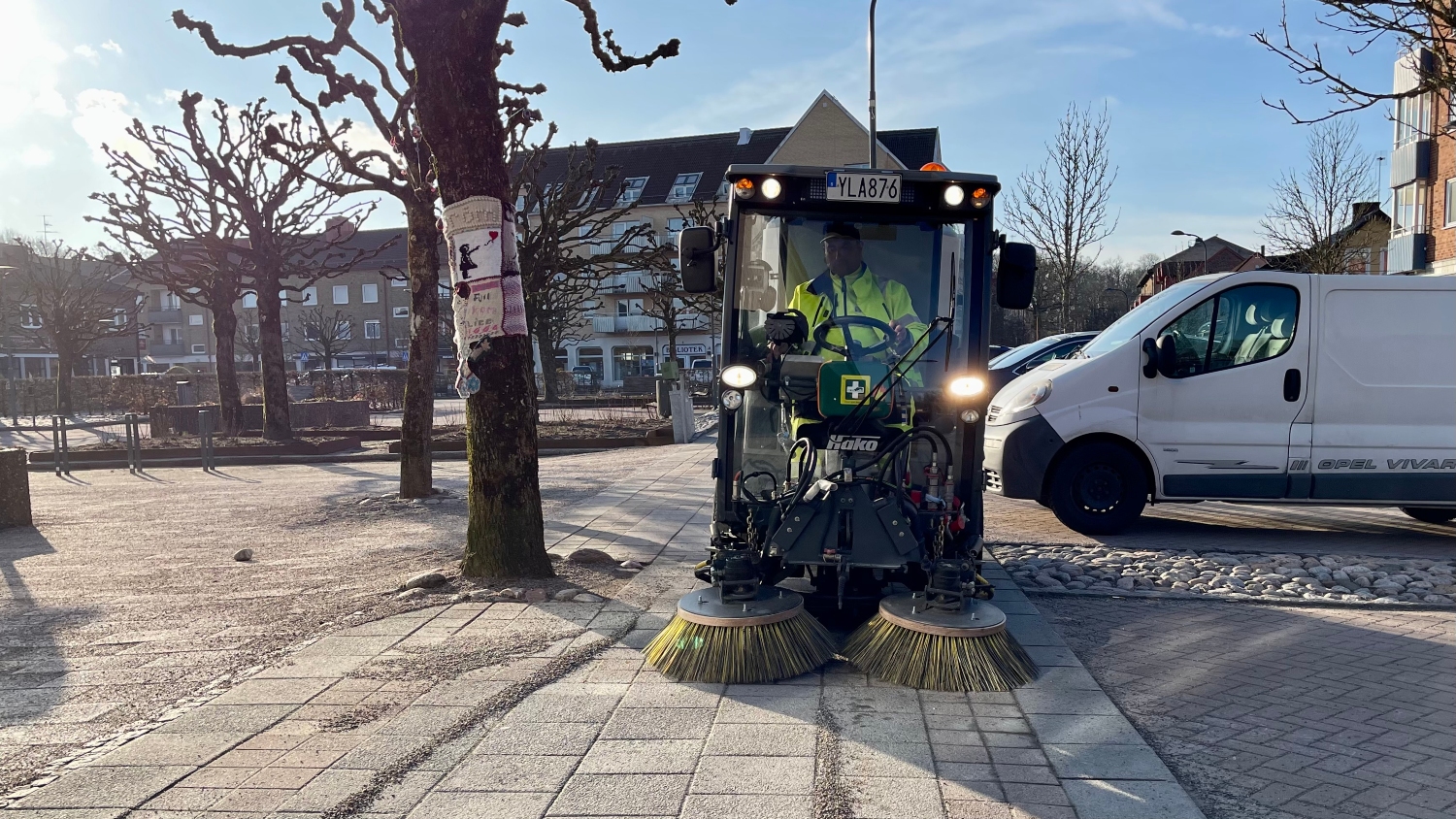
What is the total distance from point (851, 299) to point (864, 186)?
59cm

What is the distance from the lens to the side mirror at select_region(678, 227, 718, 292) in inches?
205

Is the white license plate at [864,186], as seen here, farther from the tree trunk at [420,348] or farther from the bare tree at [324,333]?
the bare tree at [324,333]

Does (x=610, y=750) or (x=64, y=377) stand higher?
(x=64, y=377)

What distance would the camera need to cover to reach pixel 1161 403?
28.2 ft

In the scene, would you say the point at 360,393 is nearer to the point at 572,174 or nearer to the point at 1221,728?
the point at 572,174

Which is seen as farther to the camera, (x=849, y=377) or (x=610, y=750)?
(x=849, y=377)

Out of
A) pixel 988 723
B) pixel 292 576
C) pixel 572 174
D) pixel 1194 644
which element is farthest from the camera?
pixel 572 174

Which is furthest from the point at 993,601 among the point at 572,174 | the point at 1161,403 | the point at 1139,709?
the point at 572,174

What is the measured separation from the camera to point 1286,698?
438 centimetres

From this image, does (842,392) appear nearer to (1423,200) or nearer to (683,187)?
(1423,200)

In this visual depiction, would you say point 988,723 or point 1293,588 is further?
point 1293,588

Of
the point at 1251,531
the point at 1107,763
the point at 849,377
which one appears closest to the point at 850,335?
the point at 849,377

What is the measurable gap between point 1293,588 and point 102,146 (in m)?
23.6

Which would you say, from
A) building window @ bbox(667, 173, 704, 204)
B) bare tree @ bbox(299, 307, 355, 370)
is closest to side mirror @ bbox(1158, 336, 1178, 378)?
bare tree @ bbox(299, 307, 355, 370)
